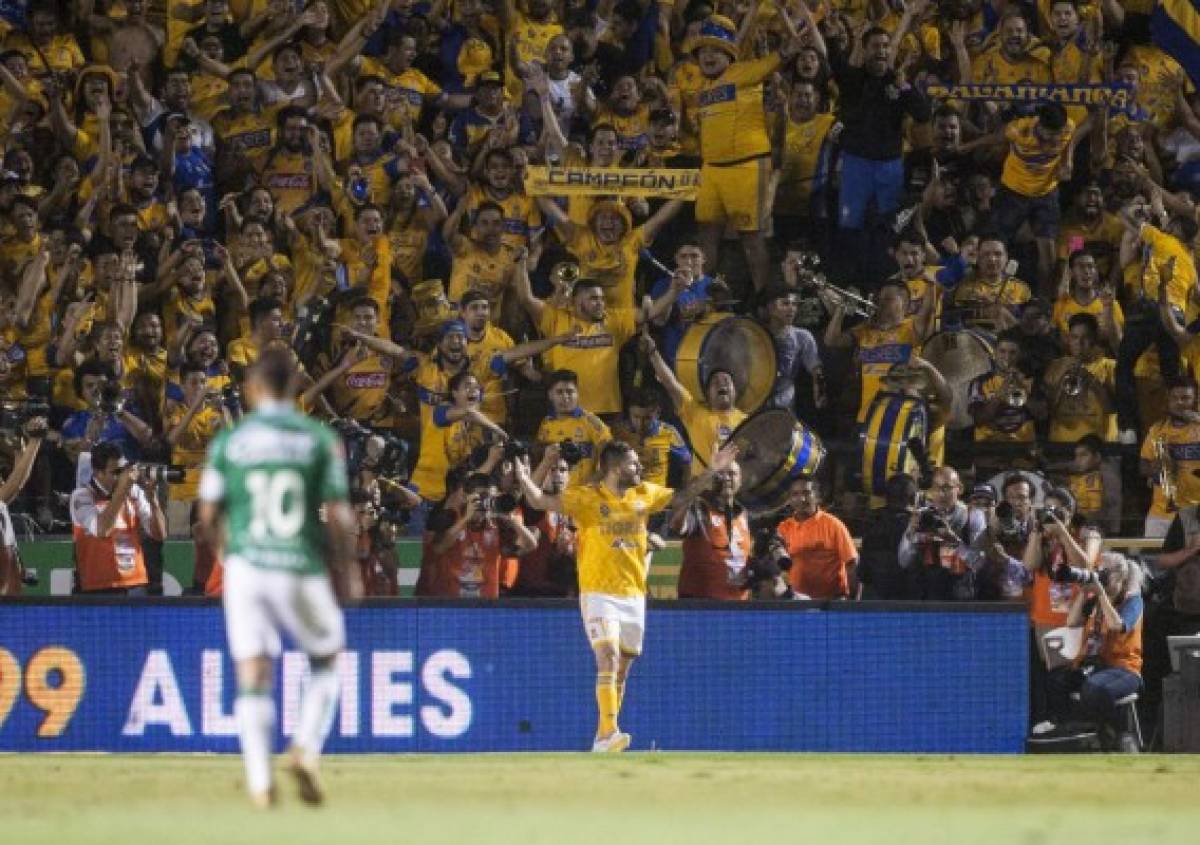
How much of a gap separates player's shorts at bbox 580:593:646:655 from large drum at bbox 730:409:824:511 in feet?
5.98

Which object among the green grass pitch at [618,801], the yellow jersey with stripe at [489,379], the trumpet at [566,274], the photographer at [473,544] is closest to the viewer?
the green grass pitch at [618,801]

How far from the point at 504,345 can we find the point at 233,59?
4599 millimetres

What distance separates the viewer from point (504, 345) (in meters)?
18.7

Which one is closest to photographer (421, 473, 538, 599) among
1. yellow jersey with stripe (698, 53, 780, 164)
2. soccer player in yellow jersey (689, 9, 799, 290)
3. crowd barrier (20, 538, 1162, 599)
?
crowd barrier (20, 538, 1162, 599)

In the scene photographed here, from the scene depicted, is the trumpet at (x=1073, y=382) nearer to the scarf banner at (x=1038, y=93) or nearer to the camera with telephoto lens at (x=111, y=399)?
the scarf banner at (x=1038, y=93)

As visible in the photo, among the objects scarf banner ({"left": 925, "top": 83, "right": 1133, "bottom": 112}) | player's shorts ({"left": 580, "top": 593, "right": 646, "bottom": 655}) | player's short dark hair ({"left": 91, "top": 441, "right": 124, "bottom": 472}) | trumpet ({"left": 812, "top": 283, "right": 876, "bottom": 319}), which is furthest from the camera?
scarf banner ({"left": 925, "top": 83, "right": 1133, "bottom": 112})

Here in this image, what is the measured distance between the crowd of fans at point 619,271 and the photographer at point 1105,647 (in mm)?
55

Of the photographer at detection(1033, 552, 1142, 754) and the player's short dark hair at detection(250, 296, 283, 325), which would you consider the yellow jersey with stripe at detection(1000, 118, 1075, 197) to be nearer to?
the photographer at detection(1033, 552, 1142, 754)

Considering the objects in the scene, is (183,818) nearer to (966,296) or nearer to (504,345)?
(504,345)

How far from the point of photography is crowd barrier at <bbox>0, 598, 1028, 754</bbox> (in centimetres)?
1627

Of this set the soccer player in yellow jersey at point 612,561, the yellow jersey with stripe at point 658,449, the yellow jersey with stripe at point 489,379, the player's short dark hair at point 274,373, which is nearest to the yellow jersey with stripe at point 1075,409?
the yellow jersey with stripe at point 658,449

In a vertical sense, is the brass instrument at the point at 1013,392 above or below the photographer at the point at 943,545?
above

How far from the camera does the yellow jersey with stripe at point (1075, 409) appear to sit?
749 inches

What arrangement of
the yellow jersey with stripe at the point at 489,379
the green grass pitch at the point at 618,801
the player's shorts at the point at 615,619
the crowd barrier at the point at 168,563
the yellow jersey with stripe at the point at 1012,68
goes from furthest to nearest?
the yellow jersey with stripe at the point at 1012,68 < the yellow jersey with stripe at the point at 489,379 < the crowd barrier at the point at 168,563 < the player's shorts at the point at 615,619 < the green grass pitch at the point at 618,801
